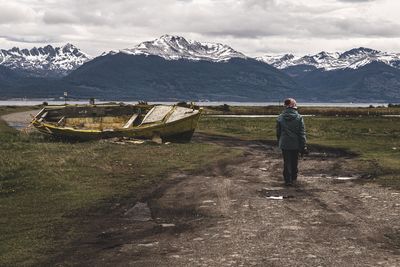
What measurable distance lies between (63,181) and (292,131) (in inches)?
331

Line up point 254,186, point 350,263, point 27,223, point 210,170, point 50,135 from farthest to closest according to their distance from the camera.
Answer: point 50,135, point 210,170, point 254,186, point 27,223, point 350,263

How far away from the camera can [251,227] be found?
472 inches

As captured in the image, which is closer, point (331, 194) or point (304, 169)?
point (331, 194)

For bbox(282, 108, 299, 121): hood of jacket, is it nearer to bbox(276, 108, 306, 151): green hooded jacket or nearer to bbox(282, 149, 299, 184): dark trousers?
bbox(276, 108, 306, 151): green hooded jacket

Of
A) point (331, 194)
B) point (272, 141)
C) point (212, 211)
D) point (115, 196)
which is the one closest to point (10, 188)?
point (115, 196)

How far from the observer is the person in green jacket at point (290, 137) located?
Result: 60.0 feet

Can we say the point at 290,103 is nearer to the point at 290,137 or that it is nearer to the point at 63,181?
the point at 290,137

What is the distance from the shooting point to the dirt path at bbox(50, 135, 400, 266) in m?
9.82

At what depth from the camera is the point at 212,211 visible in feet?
45.7

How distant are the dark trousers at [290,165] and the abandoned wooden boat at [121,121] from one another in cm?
1702

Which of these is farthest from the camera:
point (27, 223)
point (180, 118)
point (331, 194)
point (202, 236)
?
point (180, 118)

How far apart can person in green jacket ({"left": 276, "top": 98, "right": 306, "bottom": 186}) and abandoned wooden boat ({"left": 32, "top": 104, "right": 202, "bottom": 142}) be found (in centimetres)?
1703

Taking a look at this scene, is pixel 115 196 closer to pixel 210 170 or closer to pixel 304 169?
pixel 210 170

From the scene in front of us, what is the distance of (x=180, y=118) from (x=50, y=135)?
9.96 m
